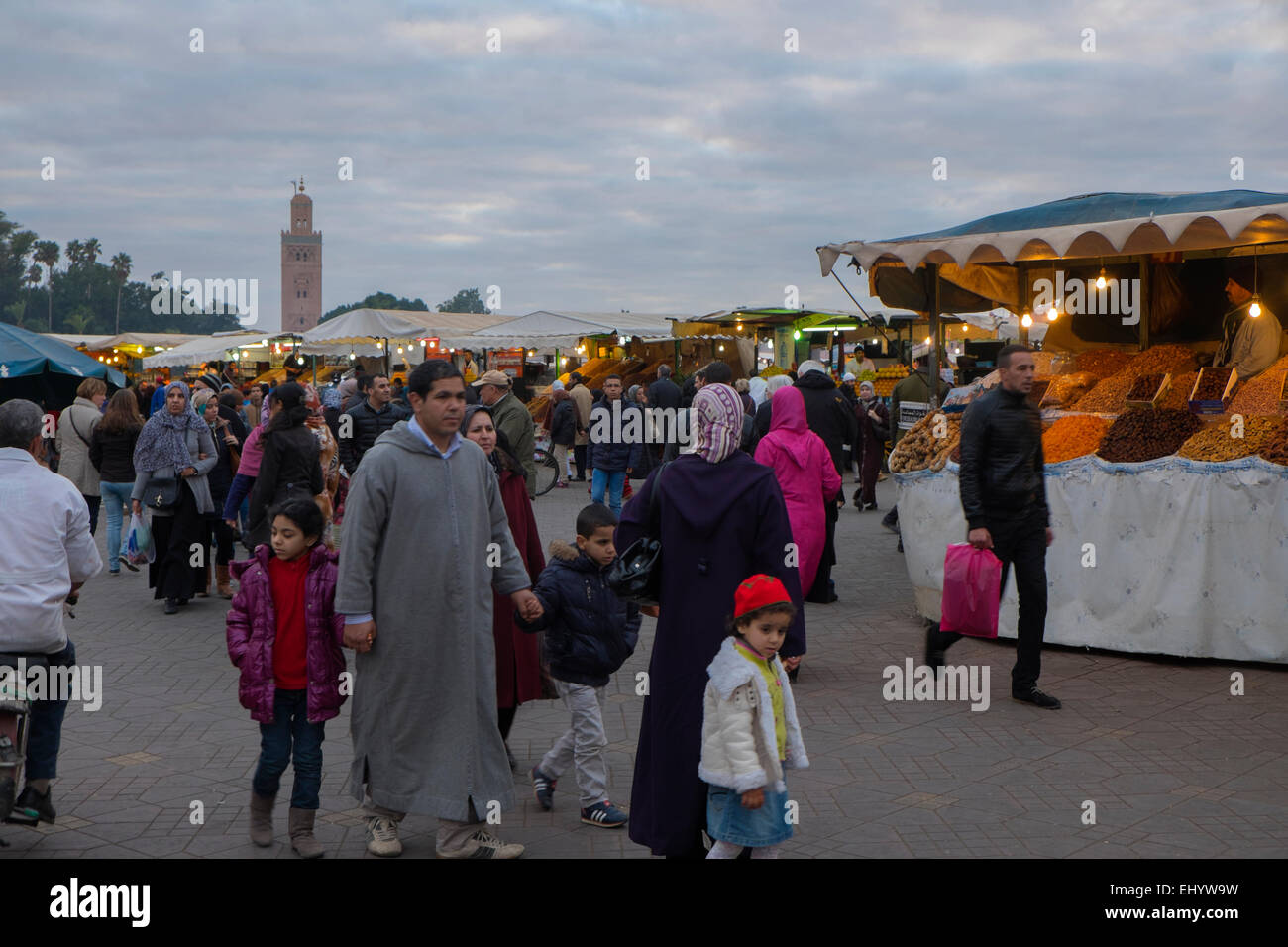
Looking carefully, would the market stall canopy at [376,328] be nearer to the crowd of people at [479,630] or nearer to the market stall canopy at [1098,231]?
the market stall canopy at [1098,231]

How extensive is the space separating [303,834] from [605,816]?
114 centimetres

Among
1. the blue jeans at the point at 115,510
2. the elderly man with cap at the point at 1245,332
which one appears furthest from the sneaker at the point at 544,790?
the blue jeans at the point at 115,510

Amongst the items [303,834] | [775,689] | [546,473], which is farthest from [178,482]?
[546,473]

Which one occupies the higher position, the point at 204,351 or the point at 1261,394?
the point at 204,351

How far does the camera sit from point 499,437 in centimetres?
575

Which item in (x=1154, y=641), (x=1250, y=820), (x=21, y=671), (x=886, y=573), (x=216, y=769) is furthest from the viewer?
(x=886, y=573)

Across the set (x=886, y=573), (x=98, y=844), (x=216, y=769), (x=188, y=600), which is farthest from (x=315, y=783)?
(x=886, y=573)

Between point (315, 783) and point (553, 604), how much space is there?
1113 millimetres

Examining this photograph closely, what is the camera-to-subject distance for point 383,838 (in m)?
4.50

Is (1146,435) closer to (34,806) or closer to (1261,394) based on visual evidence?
(1261,394)

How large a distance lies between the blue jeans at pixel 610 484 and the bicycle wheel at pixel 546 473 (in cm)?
414

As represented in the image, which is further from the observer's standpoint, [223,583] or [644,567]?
[223,583]

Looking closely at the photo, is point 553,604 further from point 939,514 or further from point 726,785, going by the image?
point 939,514

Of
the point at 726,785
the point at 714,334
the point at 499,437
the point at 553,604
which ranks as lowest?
the point at 726,785
